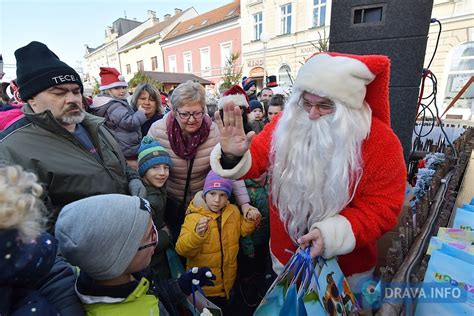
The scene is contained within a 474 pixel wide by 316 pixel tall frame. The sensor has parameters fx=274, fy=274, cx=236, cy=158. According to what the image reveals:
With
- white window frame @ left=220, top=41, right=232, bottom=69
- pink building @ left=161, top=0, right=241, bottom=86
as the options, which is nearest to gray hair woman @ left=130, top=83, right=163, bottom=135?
pink building @ left=161, top=0, right=241, bottom=86

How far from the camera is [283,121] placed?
145 centimetres

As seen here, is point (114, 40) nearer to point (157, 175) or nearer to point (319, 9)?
point (319, 9)

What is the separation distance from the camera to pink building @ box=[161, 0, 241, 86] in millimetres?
20547

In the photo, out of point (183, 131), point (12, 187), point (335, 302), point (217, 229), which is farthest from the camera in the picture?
point (183, 131)

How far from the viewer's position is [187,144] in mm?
1982

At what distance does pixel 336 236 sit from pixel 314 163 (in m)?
0.35

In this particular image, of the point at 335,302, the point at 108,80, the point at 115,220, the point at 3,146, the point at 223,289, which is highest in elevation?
the point at 108,80

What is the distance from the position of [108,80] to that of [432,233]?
3.79 m

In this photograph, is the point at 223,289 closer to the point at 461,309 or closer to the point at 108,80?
the point at 461,309

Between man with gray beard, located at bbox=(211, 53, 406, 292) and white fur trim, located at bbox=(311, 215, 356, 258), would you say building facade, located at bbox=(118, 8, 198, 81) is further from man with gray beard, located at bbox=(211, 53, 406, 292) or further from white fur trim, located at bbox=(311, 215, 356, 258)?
white fur trim, located at bbox=(311, 215, 356, 258)

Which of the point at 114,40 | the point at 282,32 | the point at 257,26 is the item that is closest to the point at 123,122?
the point at 282,32

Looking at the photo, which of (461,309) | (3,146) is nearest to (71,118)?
(3,146)

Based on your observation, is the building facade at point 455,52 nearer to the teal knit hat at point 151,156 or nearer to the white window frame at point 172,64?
the teal knit hat at point 151,156

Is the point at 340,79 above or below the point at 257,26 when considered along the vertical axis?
below
